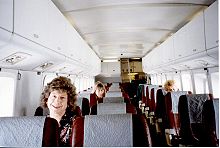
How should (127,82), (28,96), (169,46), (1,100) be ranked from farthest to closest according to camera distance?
(127,82) < (169,46) < (28,96) < (1,100)

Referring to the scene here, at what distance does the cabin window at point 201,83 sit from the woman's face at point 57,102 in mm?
2264

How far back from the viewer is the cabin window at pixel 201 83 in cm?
297

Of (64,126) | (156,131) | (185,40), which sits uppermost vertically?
(185,40)

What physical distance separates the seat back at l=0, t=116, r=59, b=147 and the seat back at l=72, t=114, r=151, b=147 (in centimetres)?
15

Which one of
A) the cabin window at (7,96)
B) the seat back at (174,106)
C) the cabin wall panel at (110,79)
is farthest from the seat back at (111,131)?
the cabin wall panel at (110,79)

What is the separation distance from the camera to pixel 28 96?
2365 millimetres

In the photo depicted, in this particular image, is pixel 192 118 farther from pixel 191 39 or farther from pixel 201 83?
pixel 191 39

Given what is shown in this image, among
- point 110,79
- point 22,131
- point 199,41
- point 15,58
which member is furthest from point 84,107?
point 110,79

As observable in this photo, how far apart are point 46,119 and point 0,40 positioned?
568 mm

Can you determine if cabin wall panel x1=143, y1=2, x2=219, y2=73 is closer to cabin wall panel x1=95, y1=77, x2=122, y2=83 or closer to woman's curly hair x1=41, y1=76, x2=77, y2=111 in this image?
woman's curly hair x1=41, y1=76, x2=77, y2=111

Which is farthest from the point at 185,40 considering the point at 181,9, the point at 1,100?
the point at 1,100

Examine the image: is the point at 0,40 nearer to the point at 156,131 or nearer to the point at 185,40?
the point at 185,40

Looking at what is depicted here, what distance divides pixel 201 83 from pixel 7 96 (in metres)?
2.90

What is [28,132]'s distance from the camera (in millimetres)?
1035
